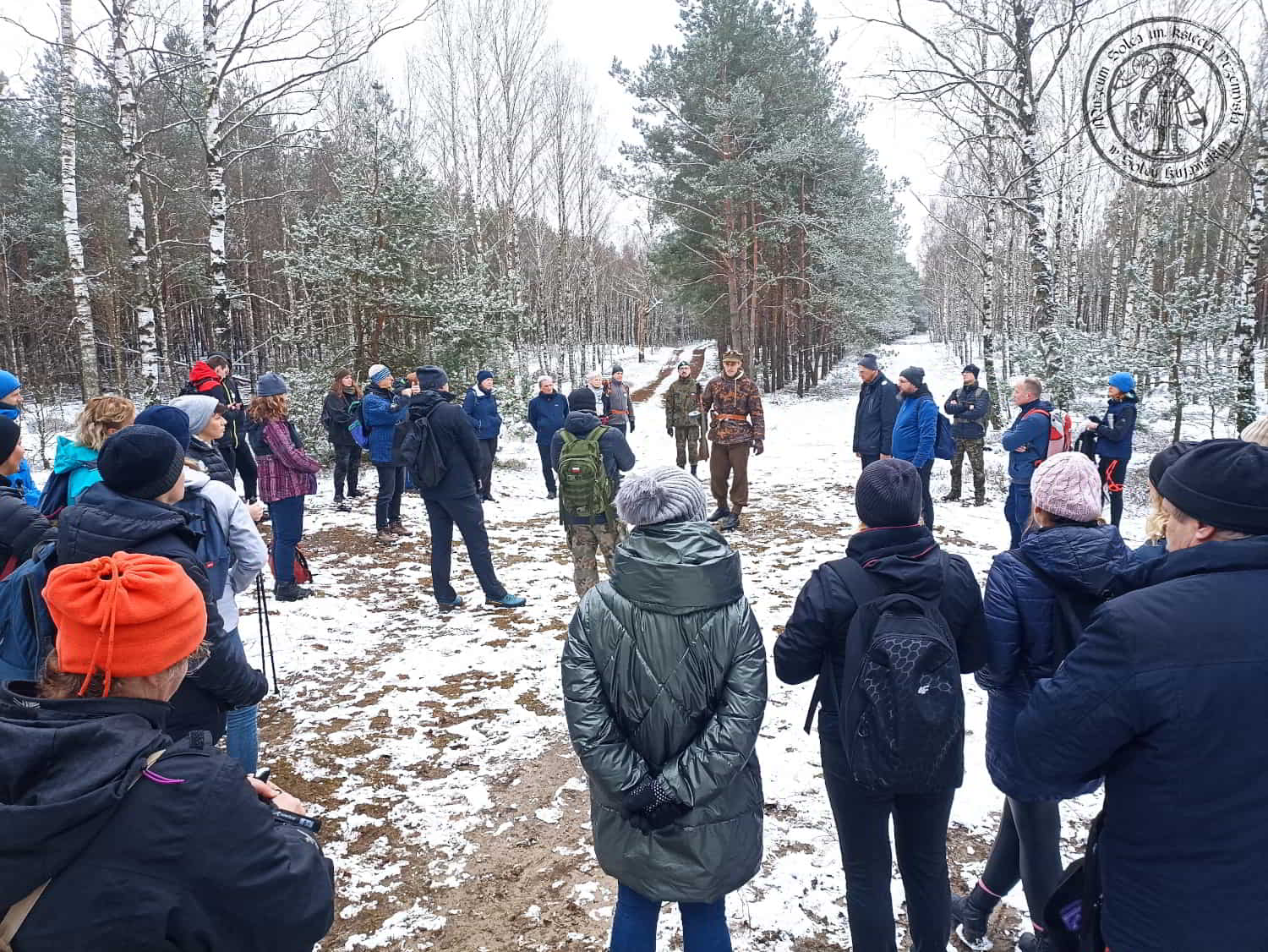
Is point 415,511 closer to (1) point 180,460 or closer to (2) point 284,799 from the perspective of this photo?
(1) point 180,460

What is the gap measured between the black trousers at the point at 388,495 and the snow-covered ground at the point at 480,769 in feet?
2.01

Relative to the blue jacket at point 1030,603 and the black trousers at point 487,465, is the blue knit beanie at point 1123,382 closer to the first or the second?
the blue jacket at point 1030,603

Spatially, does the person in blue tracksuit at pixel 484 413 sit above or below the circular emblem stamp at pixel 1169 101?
below

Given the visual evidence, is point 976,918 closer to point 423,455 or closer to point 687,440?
point 423,455

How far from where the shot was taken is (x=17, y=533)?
2873 millimetres

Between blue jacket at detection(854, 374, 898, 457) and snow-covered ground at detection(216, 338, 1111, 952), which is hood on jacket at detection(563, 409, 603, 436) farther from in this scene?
blue jacket at detection(854, 374, 898, 457)

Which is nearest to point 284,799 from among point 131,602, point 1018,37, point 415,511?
point 131,602

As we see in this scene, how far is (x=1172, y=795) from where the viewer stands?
146 cm

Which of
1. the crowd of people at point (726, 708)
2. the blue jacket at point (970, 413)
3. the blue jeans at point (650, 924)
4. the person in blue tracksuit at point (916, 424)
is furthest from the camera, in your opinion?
the blue jacket at point (970, 413)

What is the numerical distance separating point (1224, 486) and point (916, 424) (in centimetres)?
654

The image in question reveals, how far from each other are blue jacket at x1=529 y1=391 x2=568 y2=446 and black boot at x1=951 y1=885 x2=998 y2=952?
27.5ft

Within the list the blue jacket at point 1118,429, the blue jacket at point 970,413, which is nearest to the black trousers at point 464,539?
the blue jacket at point 1118,429

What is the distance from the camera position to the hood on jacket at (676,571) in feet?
6.86

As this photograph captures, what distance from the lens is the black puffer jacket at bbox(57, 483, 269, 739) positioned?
2383mm
